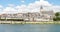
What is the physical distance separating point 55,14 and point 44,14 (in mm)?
4942

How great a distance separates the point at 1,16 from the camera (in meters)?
33.2

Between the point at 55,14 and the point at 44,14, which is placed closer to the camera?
the point at 55,14

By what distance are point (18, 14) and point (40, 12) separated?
5.58 metres

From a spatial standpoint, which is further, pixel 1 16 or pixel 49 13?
pixel 49 13

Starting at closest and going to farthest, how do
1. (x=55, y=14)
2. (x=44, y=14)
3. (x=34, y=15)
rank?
(x=55, y=14), (x=34, y=15), (x=44, y=14)

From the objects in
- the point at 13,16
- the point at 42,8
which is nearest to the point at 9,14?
the point at 13,16

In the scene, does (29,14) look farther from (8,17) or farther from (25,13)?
(8,17)

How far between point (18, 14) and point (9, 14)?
5.71ft

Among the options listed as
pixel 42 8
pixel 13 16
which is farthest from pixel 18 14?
pixel 42 8

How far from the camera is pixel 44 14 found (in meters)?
37.2

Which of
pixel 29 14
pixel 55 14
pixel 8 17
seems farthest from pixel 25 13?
pixel 55 14

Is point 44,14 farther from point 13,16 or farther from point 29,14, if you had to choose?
point 13,16

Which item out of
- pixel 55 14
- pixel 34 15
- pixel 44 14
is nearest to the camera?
pixel 55 14

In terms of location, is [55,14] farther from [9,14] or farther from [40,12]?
[9,14]
